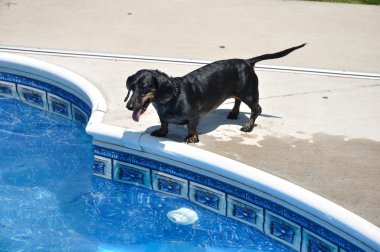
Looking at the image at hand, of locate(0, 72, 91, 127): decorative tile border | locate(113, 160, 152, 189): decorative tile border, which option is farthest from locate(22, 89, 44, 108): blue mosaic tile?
locate(113, 160, 152, 189): decorative tile border

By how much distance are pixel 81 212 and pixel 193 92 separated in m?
1.29

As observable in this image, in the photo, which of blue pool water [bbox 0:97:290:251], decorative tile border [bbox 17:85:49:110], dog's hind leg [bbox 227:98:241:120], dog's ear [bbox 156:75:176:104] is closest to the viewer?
dog's ear [bbox 156:75:176:104]

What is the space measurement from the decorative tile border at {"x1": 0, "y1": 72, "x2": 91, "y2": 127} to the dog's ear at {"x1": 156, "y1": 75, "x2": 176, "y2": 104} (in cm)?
153

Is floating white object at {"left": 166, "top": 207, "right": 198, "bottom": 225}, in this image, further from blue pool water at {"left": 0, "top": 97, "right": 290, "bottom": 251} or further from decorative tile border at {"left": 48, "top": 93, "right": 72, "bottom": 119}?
decorative tile border at {"left": 48, "top": 93, "right": 72, "bottom": 119}

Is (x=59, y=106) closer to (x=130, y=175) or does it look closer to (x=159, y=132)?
(x=130, y=175)

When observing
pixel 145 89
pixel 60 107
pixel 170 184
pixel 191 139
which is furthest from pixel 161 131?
pixel 60 107

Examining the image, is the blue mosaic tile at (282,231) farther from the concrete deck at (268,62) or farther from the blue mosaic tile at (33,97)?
the blue mosaic tile at (33,97)

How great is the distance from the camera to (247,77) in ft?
18.1

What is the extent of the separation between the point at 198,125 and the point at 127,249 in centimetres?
131

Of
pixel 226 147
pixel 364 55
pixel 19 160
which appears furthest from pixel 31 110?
pixel 364 55

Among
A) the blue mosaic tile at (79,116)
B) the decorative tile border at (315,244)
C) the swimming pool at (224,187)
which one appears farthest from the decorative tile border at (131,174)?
the decorative tile border at (315,244)

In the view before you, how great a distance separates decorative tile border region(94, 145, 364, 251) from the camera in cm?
463

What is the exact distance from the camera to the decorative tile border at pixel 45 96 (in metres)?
6.51

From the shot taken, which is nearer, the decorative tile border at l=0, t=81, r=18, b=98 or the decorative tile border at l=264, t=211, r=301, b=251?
the decorative tile border at l=264, t=211, r=301, b=251
